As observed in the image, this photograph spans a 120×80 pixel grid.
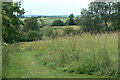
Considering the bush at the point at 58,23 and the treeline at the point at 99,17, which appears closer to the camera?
the treeline at the point at 99,17

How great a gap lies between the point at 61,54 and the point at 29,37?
3492cm

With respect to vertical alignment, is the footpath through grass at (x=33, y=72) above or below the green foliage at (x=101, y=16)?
below

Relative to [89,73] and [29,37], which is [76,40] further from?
[29,37]

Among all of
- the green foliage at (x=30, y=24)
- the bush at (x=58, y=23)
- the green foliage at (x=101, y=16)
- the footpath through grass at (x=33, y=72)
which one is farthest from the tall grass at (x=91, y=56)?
the green foliage at (x=30, y=24)

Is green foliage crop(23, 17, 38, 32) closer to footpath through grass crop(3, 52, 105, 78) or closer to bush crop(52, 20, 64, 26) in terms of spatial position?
bush crop(52, 20, 64, 26)

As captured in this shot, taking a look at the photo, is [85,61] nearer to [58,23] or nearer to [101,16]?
[101,16]

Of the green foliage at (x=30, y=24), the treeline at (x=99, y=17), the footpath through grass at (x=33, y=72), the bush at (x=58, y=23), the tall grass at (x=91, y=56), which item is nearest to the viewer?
the footpath through grass at (x=33, y=72)

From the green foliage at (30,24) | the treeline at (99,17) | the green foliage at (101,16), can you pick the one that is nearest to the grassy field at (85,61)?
the treeline at (99,17)

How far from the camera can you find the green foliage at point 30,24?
4563 cm

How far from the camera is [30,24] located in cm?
4744

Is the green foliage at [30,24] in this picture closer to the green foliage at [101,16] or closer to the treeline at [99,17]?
the treeline at [99,17]

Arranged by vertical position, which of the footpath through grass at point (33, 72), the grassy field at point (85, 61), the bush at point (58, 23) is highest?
the bush at point (58, 23)

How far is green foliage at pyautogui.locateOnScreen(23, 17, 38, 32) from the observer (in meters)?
45.6

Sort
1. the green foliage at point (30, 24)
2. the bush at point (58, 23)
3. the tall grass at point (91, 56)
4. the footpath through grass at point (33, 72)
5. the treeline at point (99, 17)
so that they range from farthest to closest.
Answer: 1. the green foliage at point (30, 24)
2. the bush at point (58, 23)
3. the treeline at point (99, 17)
4. the tall grass at point (91, 56)
5. the footpath through grass at point (33, 72)
